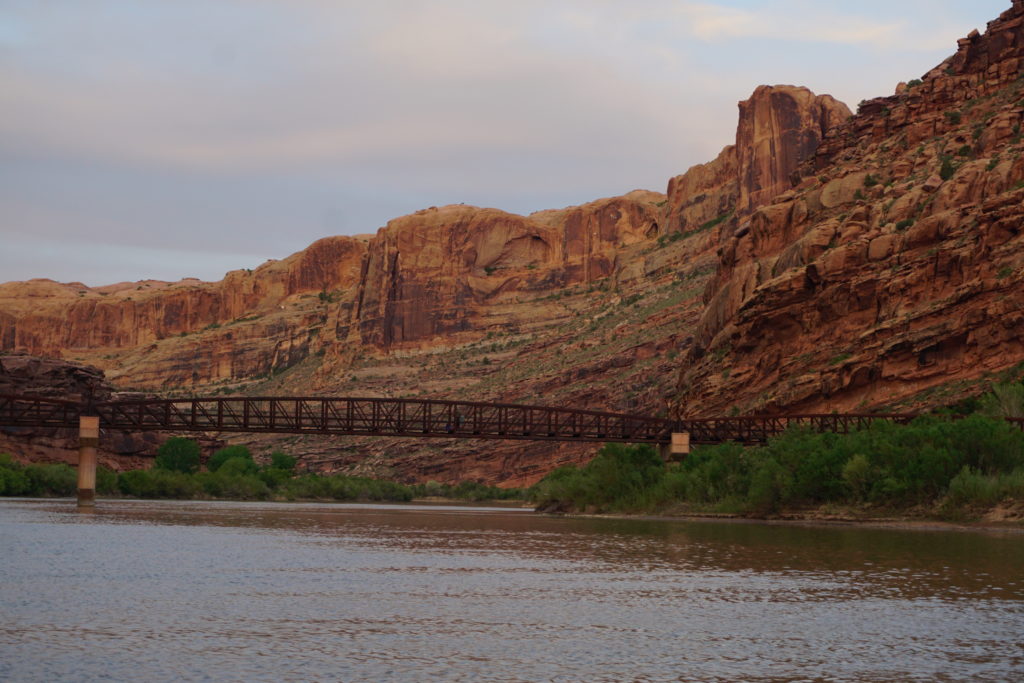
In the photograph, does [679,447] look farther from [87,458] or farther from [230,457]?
[230,457]

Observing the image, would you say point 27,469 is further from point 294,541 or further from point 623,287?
point 623,287

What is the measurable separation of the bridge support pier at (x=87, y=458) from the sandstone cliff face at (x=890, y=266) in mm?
51649

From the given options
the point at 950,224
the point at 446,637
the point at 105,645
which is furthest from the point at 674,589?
the point at 950,224

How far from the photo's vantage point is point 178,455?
170125 mm

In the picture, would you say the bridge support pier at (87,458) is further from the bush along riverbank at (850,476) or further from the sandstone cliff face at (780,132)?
the sandstone cliff face at (780,132)

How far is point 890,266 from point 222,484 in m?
83.6

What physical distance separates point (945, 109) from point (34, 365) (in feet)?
395

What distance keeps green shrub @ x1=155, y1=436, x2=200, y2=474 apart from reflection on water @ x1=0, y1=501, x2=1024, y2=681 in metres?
124

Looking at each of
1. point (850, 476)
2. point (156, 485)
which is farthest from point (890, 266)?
point (156, 485)

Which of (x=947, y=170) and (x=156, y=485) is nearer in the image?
(x=947, y=170)

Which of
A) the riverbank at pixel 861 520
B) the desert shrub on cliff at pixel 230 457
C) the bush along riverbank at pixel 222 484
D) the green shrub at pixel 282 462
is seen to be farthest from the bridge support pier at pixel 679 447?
the green shrub at pixel 282 462

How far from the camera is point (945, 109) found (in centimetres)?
11131

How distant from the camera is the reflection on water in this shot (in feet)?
60.6

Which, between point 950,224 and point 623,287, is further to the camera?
point 623,287
